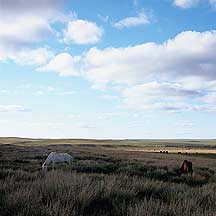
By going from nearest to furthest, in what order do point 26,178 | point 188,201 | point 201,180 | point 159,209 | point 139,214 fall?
1. point 139,214
2. point 159,209
3. point 188,201
4. point 26,178
5. point 201,180

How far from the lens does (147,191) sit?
9625mm

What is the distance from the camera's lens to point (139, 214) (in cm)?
621

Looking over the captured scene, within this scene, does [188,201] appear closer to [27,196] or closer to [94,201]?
[94,201]

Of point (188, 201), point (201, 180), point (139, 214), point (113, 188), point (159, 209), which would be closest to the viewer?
point (139, 214)

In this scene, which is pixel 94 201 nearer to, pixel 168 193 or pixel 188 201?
pixel 188 201

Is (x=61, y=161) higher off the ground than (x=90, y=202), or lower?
higher

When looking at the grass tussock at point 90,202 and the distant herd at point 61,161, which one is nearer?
the grass tussock at point 90,202

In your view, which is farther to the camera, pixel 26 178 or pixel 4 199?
pixel 26 178

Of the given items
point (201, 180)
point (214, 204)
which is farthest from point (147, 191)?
point (201, 180)

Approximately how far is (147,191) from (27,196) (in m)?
3.34

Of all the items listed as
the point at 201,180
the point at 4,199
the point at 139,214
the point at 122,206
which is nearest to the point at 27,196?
the point at 4,199

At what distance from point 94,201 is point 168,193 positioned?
7.71ft

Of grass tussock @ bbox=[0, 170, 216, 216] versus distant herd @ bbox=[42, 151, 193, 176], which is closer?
grass tussock @ bbox=[0, 170, 216, 216]

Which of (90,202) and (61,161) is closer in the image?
(90,202)
